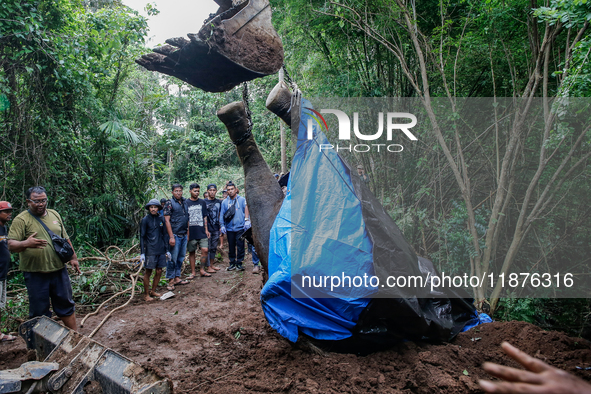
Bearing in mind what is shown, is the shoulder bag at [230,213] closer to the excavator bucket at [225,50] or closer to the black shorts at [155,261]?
the black shorts at [155,261]

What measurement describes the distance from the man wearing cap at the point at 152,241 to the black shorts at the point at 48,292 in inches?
54.3

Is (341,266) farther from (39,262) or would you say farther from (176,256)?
(176,256)

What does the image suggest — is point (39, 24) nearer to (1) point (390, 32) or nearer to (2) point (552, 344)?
(1) point (390, 32)

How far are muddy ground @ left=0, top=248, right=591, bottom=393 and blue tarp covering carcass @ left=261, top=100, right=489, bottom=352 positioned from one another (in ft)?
0.61

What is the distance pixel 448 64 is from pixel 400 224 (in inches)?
97.5

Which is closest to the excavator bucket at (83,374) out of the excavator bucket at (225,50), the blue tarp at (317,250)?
the blue tarp at (317,250)

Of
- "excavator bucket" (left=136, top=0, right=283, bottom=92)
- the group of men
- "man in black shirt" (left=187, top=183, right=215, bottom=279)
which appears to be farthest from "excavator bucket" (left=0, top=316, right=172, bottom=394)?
"man in black shirt" (left=187, top=183, right=215, bottom=279)

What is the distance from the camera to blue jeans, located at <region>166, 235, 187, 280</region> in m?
5.18

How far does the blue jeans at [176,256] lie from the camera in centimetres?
518

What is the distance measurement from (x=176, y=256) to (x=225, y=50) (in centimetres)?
371

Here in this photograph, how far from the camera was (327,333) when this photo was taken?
2396mm

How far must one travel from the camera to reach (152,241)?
15.4 feet

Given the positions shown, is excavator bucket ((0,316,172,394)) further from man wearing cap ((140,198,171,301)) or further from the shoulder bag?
the shoulder bag

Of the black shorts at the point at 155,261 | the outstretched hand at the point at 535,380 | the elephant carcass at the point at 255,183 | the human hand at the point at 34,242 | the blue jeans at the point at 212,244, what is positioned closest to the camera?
the outstretched hand at the point at 535,380
